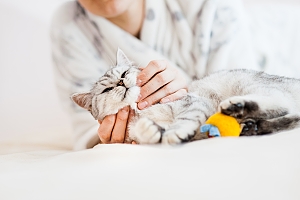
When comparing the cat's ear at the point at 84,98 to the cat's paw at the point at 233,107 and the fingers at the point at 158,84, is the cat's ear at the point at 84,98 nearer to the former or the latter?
the fingers at the point at 158,84

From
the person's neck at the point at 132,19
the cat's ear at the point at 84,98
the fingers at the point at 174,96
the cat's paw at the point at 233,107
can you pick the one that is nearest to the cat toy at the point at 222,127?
the cat's paw at the point at 233,107

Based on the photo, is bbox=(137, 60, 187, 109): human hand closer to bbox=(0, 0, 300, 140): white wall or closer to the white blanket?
the white blanket

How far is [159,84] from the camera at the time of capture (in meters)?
0.89

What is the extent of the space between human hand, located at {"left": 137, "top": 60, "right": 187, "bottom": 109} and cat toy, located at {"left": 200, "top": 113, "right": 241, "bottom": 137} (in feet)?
0.70

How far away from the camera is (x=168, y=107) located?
799 mm

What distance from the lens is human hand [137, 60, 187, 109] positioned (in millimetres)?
838

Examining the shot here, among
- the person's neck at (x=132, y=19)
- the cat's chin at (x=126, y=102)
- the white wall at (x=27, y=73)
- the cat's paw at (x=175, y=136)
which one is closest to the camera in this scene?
the cat's paw at (x=175, y=136)

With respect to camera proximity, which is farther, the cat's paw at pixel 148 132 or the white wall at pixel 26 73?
the white wall at pixel 26 73

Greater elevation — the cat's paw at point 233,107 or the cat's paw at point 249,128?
the cat's paw at point 233,107

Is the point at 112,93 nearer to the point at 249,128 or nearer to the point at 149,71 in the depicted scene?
the point at 149,71

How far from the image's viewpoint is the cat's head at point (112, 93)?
0.79 m

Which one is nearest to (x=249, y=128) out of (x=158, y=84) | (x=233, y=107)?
(x=233, y=107)

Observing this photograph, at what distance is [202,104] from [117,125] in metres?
0.20

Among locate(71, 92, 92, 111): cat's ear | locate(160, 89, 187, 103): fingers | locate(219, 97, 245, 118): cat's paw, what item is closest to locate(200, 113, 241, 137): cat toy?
locate(219, 97, 245, 118): cat's paw
